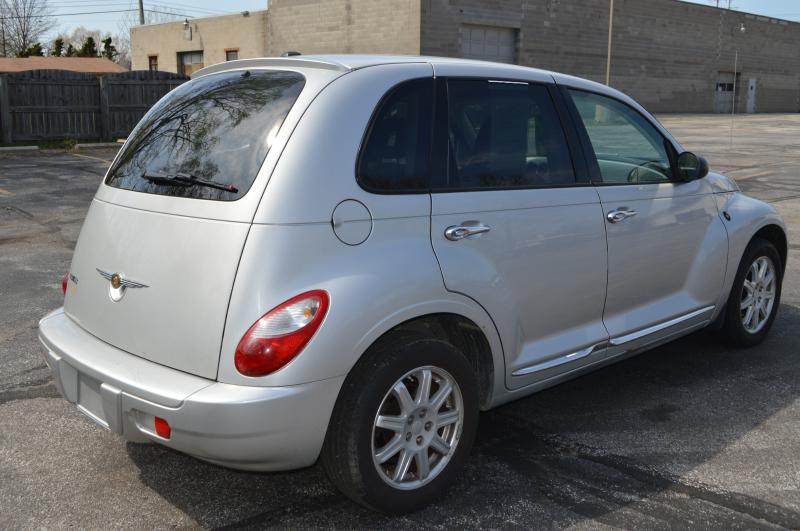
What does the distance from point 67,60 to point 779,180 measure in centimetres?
3715

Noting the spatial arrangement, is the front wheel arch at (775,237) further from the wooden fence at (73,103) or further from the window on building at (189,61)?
the window on building at (189,61)

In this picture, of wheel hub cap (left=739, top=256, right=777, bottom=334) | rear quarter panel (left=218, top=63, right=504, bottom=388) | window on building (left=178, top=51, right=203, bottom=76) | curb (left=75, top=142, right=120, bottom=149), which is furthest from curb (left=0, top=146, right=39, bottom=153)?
window on building (left=178, top=51, right=203, bottom=76)

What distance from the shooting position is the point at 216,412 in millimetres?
2760

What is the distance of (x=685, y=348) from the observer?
5438 millimetres

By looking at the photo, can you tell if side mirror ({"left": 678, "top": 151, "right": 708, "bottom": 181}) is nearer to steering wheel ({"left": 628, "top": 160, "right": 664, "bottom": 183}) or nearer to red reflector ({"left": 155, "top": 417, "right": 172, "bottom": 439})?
steering wheel ({"left": 628, "top": 160, "right": 664, "bottom": 183})

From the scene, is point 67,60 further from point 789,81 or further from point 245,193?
point 789,81

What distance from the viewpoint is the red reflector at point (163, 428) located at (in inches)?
113

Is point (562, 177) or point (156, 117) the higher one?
point (156, 117)

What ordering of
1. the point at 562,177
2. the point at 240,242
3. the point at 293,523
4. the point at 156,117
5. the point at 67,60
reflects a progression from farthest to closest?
1. the point at 67,60
2. the point at 562,177
3. the point at 156,117
4. the point at 293,523
5. the point at 240,242

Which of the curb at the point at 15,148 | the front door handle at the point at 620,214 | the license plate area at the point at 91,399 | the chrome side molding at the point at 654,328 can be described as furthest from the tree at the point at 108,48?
the license plate area at the point at 91,399

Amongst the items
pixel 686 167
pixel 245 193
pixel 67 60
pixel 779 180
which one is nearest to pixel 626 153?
pixel 686 167

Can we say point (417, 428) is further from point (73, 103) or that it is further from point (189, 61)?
point (189, 61)

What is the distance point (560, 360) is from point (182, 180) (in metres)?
1.94

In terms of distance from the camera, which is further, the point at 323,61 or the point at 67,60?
the point at 67,60
